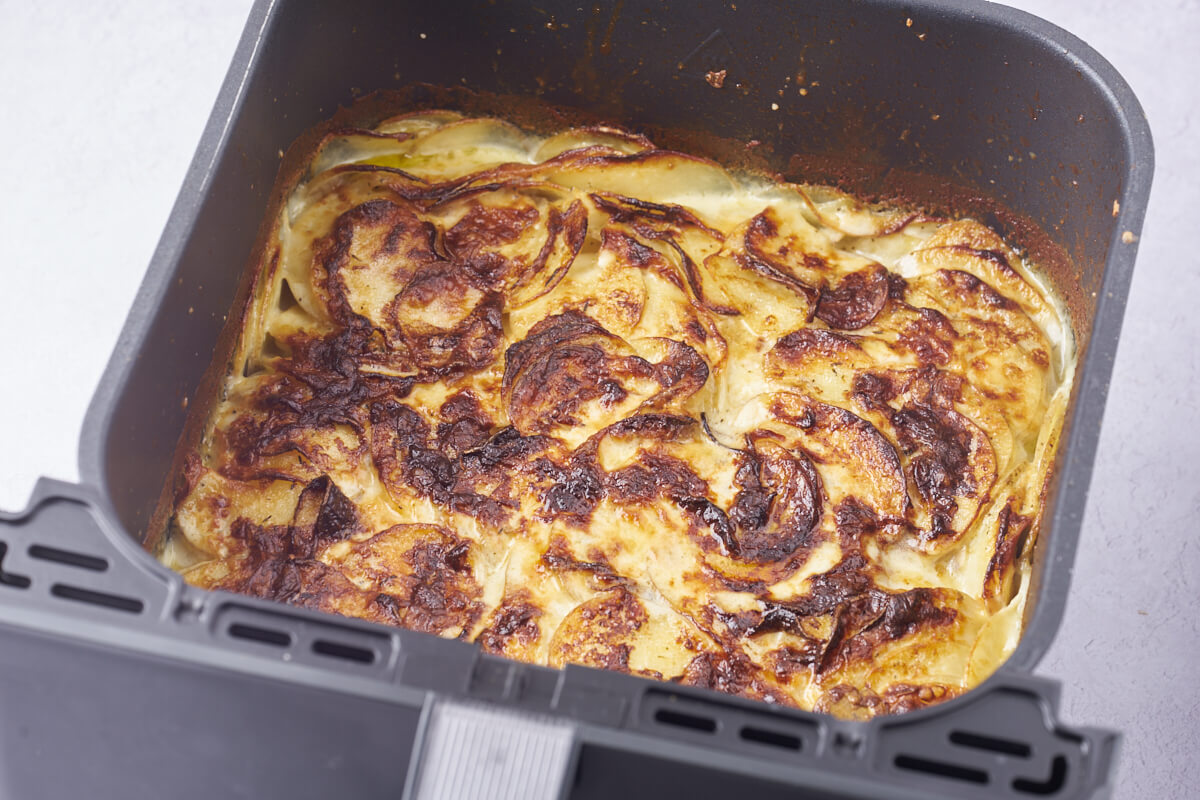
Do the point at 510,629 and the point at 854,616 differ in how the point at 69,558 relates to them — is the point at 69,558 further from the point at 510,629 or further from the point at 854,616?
the point at 854,616

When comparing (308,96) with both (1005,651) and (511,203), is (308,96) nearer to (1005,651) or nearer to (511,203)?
(511,203)

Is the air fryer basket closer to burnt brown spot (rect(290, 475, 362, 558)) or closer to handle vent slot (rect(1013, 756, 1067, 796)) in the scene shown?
handle vent slot (rect(1013, 756, 1067, 796))

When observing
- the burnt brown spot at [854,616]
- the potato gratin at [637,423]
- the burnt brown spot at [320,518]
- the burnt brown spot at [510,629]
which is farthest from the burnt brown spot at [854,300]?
the burnt brown spot at [320,518]

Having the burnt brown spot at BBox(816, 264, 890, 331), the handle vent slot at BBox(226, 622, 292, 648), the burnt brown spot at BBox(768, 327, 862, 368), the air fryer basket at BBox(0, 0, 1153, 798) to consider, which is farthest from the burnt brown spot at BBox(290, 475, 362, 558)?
the burnt brown spot at BBox(816, 264, 890, 331)

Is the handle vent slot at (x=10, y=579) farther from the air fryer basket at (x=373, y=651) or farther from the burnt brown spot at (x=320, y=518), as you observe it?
the burnt brown spot at (x=320, y=518)

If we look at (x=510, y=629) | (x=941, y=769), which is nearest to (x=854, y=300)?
(x=510, y=629)
